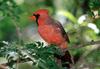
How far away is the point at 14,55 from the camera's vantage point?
2621 mm

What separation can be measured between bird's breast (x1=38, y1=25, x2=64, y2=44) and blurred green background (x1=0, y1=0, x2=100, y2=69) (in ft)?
0.60

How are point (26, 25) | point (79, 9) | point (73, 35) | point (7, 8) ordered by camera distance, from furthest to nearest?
point (26, 25)
point (79, 9)
point (73, 35)
point (7, 8)

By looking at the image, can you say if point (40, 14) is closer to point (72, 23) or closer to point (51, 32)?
point (51, 32)

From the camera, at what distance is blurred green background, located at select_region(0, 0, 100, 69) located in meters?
3.28

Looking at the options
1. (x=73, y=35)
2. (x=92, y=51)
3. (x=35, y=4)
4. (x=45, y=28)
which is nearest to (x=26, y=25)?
(x=35, y=4)

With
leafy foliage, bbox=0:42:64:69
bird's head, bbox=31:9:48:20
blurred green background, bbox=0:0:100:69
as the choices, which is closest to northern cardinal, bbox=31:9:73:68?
bird's head, bbox=31:9:48:20

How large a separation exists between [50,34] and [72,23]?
1307mm

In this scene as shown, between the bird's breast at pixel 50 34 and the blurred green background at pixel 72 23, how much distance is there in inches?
7.2

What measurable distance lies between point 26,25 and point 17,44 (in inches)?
125

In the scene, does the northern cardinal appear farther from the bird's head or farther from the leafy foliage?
the leafy foliage

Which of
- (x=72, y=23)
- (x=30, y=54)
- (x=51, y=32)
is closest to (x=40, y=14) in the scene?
(x=51, y=32)

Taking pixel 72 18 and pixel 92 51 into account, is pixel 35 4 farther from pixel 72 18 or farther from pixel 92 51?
pixel 92 51

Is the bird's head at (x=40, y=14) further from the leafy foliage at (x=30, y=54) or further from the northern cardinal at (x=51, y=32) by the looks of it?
the leafy foliage at (x=30, y=54)

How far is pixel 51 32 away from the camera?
3.39m
